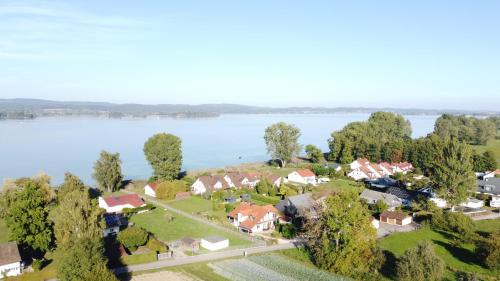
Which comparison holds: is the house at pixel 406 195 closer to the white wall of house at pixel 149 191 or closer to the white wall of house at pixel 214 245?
the white wall of house at pixel 214 245

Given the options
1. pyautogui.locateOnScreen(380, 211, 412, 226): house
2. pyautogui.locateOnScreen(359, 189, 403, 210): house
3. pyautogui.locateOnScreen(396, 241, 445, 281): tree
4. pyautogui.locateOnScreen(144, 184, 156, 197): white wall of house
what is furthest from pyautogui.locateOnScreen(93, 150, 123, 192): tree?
pyautogui.locateOnScreen(396, 241, 445, 281): tree

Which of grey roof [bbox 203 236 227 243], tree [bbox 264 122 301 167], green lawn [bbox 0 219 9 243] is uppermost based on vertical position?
tree [bbox 264 122 301 167]

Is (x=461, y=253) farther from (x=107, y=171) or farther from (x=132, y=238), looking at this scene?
(x=107, y=171)

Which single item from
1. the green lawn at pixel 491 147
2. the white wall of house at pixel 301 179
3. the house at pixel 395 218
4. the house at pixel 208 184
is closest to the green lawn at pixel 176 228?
the house at pixel 208 184

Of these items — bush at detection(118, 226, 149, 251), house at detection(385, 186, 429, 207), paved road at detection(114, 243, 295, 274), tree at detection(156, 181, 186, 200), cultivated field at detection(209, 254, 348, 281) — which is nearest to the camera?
cultivated field at detection(209, 254, 348, 281)

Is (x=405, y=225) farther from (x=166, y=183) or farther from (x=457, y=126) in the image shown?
(x=457, y=126)

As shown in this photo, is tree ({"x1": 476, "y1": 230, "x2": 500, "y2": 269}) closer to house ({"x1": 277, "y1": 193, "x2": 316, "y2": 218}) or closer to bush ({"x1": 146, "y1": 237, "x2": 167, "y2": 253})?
house ({"x1": 277, "y1": 193, "x2": 316, "y2": 218})
